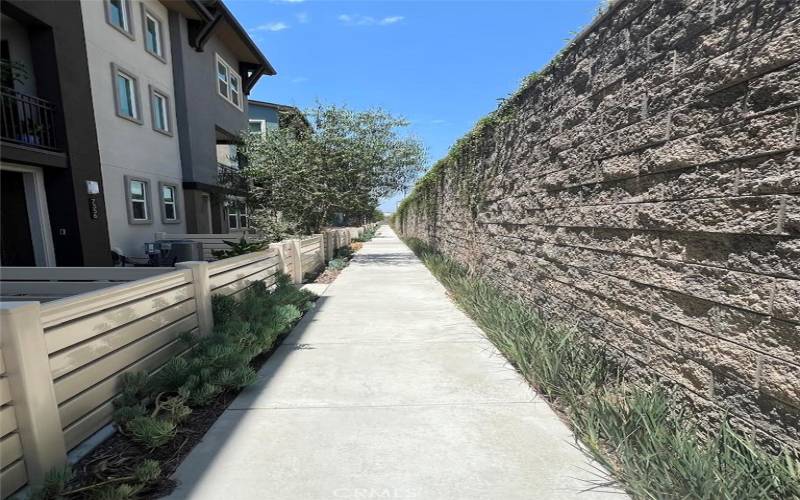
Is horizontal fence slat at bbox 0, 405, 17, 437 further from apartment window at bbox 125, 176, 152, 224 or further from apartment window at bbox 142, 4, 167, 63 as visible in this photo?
apartment window at bbox 142, 4, 167, 63

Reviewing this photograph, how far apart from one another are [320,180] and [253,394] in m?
8.58

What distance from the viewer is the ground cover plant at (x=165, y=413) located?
197cm

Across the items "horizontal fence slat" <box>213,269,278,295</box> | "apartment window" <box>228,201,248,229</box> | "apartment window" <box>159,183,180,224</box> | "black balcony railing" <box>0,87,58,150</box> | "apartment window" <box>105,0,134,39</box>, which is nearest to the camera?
"horizontal fence slat" <box>213,269,278,295</box>

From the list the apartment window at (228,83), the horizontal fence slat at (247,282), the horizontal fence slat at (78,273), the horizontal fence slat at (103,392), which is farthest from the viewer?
the apartment window at (228,83)

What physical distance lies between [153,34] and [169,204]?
16.4 feet

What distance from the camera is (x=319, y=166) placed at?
10992mm

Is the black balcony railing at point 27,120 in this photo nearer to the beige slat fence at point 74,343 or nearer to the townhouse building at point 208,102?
the townhouse building at point 208,102

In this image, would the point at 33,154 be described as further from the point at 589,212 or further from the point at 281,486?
the point at 589,212

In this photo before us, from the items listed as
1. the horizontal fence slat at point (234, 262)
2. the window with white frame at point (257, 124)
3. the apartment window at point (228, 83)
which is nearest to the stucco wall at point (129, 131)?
the apartment window at point (228, 83)

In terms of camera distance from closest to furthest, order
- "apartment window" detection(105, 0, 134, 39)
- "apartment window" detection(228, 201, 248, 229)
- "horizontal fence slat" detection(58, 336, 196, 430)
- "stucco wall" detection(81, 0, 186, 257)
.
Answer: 1. "horizontal fence slat" detection(58, 336, 196, 430)
2. "stucco wall" detection(81, 0, 186, 257)
3. "apartment window" detection(105, 0, 134, 39)
4. "apartment window" detection(228, 201, 248, 229)

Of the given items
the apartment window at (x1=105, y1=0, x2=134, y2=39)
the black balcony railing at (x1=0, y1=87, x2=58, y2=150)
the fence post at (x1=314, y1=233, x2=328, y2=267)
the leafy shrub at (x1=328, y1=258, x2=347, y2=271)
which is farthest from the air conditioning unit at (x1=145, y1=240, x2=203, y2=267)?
the apartment window at (x1=105, y1=0, x2=134, y2=39)

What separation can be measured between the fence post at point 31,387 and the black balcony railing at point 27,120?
7.31m

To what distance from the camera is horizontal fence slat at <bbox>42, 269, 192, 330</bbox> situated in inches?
82.5

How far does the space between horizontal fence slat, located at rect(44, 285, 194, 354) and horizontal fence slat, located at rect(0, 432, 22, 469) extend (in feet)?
1.36
